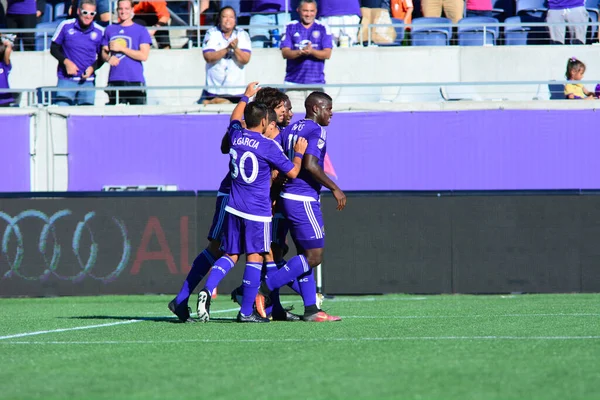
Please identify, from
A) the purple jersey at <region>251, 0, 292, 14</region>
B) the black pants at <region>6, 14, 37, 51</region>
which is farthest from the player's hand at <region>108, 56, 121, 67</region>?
the purple jersey at <region>251, 0, 292, 14</region>

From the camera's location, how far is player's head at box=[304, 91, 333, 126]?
9195 millimetres

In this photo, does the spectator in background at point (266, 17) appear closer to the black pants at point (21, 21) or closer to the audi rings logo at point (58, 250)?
the black pants at point (21, 21)

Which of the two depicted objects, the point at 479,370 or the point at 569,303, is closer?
the point at 479,370

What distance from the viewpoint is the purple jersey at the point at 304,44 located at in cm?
1644

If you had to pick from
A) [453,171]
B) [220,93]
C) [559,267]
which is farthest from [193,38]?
[559,267]

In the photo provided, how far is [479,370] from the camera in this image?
18.9ft

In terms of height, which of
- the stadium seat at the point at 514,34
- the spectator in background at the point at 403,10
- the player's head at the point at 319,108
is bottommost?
the player's head at the point at 319,108

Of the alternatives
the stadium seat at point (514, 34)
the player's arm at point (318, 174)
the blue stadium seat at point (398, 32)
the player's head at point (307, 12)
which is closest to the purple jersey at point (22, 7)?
the player's head at point (307, 12)

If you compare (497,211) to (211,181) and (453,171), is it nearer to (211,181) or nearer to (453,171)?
(453,171)

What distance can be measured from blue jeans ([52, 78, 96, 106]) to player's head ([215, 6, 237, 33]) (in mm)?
2536

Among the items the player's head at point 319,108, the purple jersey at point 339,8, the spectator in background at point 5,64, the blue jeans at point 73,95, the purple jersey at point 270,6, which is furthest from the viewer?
the purple jersey at point 270,6

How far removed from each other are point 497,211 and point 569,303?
2537 millimetres

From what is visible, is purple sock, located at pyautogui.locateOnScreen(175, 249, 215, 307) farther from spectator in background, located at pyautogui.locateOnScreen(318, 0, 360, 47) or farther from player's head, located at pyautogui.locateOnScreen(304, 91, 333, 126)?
spectator in background, located at pyautogui.locateOnScreen(318, 0, 360, 47)

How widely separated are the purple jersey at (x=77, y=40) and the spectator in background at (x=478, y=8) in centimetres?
737
